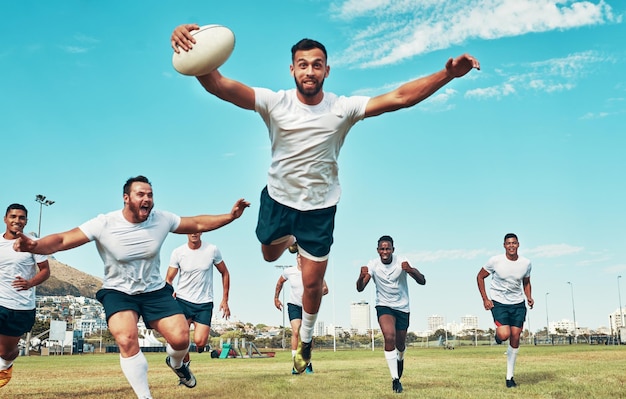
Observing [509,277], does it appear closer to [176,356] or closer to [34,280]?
[176,356]

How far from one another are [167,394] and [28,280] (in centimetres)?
300

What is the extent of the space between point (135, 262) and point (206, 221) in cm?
111

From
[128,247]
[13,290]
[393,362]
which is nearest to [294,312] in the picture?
[393,362]

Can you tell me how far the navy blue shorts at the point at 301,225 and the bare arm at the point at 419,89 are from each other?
1.32 meters

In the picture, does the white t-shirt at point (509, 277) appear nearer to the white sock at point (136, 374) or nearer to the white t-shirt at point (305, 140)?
the white t-shirt at point (305, 140)

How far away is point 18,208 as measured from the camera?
398 inches

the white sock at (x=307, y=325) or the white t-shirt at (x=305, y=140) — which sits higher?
the white t-shirt at (x=305, y=140)

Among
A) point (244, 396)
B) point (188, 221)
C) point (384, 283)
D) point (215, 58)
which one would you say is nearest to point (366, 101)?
point (215, 58)

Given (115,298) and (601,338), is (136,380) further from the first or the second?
(601,338)

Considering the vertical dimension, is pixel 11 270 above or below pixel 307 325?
above

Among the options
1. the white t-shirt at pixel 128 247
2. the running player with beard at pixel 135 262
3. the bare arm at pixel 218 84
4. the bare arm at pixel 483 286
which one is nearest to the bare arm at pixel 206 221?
the running player with beard at pixel 135 262

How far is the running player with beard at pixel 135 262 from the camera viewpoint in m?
7.85

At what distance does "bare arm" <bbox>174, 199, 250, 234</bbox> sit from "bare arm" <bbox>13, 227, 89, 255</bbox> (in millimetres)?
1313

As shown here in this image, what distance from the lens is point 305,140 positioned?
7.10m
